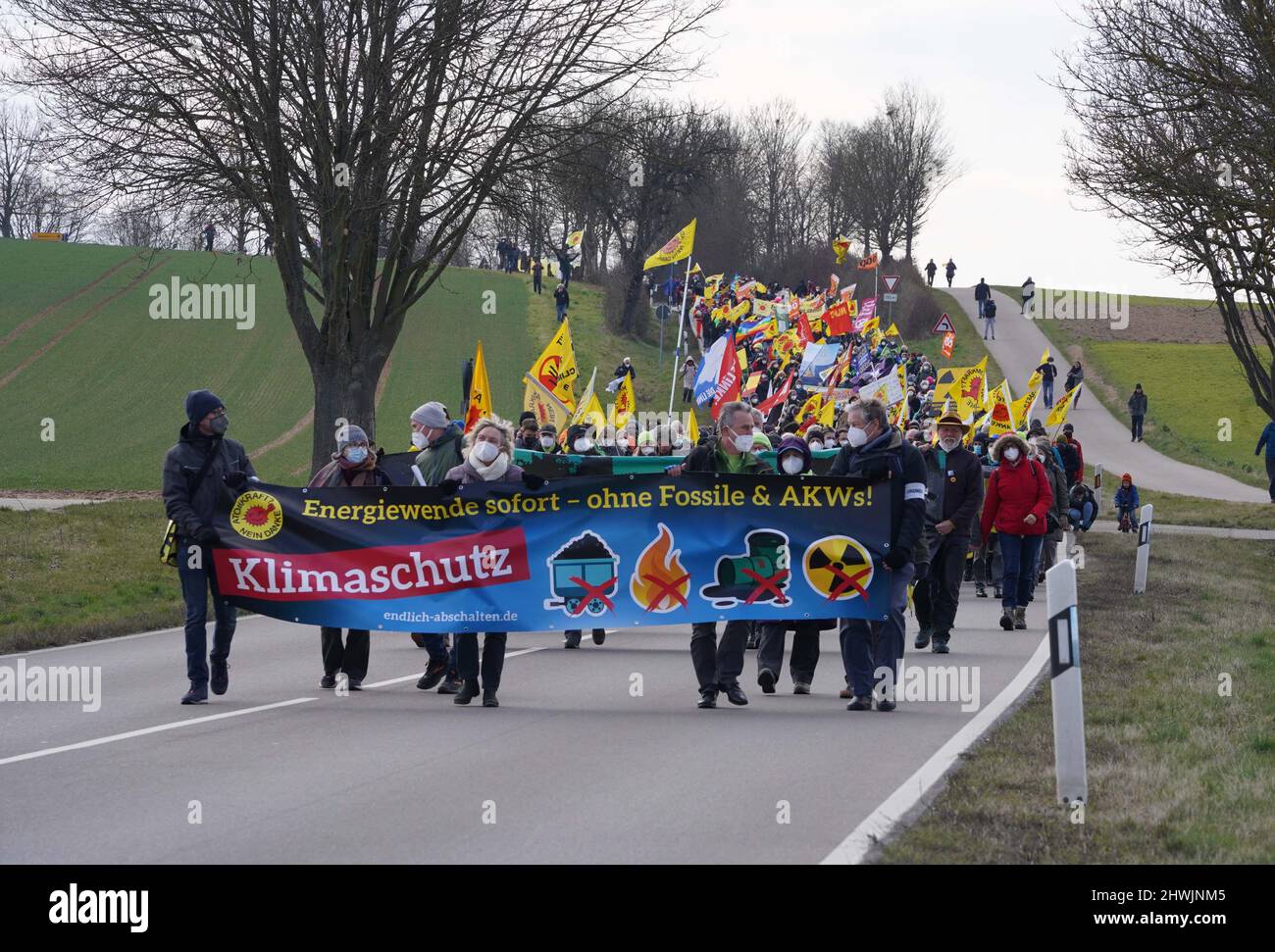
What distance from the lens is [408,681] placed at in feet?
40.1

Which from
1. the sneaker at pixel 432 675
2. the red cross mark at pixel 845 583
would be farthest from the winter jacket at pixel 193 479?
the red cross mark at pixel 845 583

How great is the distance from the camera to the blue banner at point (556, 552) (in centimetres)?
1113

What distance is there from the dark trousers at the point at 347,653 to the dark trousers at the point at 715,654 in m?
2.43

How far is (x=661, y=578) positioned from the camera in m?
11.2

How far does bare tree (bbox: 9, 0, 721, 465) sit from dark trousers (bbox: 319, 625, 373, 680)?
38.7ft

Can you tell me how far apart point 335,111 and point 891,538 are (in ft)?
49.0

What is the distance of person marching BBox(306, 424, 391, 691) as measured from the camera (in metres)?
11.7

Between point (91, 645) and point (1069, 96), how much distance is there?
57.0ft

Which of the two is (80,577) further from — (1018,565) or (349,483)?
(1018,565)

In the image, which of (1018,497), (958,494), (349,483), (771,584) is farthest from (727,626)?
(1018,497)

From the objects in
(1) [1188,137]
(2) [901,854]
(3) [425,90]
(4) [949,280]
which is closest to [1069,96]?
(1) [1188,137]

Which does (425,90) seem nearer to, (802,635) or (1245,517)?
(802,635)

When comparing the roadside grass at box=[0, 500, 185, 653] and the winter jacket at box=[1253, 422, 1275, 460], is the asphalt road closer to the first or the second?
the roadside grass at box=[0, 500, 185, 653]

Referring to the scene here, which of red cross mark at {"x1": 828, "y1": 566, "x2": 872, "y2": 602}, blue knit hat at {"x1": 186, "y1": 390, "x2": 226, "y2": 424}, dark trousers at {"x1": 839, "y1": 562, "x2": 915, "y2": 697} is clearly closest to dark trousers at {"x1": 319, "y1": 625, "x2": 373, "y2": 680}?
blue knit hat at {"x1": 186, "y1": 390, "x2": 226, "y2": 424}
